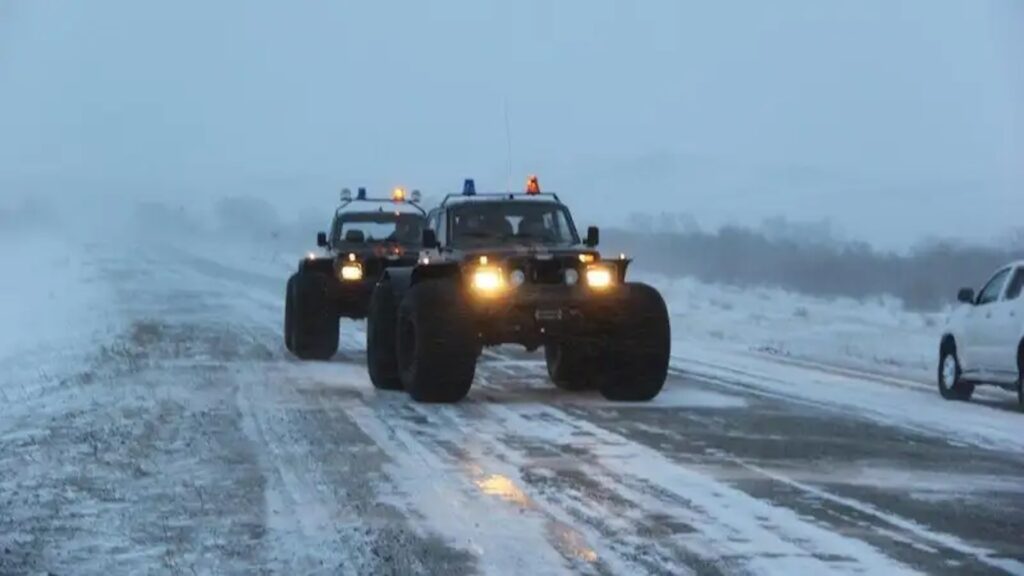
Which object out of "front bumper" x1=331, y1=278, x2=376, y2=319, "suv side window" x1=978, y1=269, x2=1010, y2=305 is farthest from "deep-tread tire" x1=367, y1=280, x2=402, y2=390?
"suv side window" x1=978, y1=269, x2=1010, y2=305

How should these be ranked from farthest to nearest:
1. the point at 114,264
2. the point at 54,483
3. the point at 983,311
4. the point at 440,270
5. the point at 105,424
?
the point at 114,264, the point at 983,311, the point at 440,270, the point at 105,424, the point at 54,483

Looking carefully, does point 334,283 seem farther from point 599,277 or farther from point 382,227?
point 599,277

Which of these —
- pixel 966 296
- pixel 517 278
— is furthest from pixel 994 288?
pixel 517 278

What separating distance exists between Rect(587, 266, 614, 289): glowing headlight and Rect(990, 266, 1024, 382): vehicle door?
4298 mm

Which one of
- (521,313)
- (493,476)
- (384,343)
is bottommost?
(493,476)

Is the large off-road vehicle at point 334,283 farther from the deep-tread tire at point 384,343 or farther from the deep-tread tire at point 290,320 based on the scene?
the deep-tread tire at point 384,343

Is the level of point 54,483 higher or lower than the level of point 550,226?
lower

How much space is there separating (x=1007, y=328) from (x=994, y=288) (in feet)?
4.34

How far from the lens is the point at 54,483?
A: 36.8 ft

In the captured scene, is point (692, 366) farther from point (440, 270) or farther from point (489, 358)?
point (440, 270)

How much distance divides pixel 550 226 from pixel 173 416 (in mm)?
5104

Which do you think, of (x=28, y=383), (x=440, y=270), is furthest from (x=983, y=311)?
(x=28, y=383)

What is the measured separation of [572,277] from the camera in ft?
55.9

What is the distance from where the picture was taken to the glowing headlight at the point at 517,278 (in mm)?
16875
